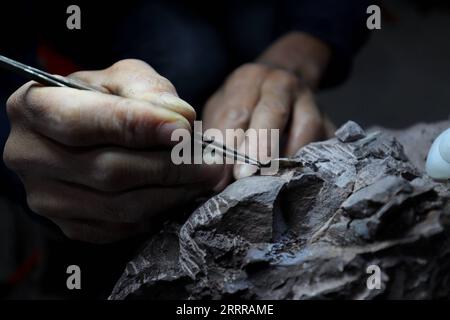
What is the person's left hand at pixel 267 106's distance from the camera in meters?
1.46

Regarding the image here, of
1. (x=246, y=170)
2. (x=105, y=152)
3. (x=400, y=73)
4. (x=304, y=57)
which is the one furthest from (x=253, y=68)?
(x=400, y=73)

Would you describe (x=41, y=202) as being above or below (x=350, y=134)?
below

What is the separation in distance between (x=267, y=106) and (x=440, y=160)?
1.89ft

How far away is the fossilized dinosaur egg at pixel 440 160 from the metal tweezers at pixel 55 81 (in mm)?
338

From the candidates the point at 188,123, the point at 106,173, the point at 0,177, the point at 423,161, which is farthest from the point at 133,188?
the point at 423,161

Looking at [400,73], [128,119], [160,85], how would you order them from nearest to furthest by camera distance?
[128,119] → [160,85] → [400,73]

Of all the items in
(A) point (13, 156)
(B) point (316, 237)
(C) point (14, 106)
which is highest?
(C) point (14, 106)

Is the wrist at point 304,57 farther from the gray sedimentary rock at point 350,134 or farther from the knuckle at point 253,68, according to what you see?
the gray sedimentary rock at point 350,134

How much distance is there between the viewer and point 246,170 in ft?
3.82

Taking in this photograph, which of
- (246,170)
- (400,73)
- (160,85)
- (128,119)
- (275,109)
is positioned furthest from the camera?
(400,73)

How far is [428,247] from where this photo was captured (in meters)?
0.85

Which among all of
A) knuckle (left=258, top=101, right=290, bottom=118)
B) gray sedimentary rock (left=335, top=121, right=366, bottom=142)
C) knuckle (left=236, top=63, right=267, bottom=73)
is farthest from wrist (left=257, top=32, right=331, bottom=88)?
gray sedimentary rock (left=335, top=121, right=366, bottom=142)

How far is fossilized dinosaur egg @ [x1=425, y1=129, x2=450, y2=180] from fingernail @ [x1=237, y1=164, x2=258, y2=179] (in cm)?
36

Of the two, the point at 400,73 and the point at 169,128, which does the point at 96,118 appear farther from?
the point at 400,73
